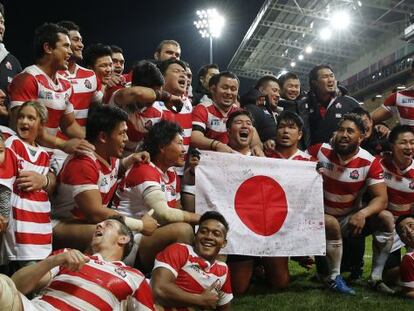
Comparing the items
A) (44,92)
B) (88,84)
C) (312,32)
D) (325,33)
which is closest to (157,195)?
(44,92)

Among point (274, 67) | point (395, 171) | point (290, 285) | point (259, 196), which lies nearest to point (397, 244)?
point (395, 171)

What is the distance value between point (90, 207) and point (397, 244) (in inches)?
145

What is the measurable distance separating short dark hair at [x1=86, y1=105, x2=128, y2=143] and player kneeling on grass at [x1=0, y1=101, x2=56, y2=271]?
0.44 m

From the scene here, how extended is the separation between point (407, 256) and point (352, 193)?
0.84 meters

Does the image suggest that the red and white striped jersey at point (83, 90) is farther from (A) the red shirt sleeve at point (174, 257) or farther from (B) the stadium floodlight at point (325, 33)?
(B) the stadium floodlight at point (325, 33)

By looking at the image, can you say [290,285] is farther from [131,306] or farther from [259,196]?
[131,306]

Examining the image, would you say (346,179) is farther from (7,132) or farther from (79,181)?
(7,132)

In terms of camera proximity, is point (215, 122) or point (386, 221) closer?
point (386, 221)

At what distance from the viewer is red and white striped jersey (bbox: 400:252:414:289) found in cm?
486

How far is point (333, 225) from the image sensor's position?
5.15 metres

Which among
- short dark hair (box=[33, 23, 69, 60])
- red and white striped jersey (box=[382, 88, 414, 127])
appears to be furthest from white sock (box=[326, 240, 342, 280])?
short dark hair (box=[33, 23, 69, 60])

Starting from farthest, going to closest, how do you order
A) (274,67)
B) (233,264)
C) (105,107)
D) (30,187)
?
(274,67) < (233,264) < (105,107) < (30,187)

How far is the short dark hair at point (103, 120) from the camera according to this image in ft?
12.7

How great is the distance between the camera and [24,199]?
138 inches
